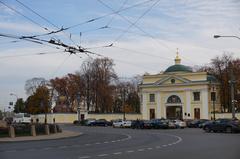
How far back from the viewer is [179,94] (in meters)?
103

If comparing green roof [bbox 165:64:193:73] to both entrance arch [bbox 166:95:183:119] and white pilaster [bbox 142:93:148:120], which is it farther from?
white pilaster [bbox 142:93:148:120]

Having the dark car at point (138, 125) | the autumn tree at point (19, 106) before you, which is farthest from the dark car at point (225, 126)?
A: the autumn tree at point (19, 106)

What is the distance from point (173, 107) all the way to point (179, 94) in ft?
13.2

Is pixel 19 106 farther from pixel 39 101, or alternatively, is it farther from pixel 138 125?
pixel 138 125

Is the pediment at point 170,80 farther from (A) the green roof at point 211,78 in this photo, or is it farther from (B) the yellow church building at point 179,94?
(A) the green roof at point 211,78

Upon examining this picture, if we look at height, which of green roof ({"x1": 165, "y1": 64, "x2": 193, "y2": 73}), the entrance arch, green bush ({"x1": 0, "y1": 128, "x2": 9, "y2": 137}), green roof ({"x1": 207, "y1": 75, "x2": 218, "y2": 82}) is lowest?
green bush ({"x1": 0, "y1": 128, "x2": 9, "y2": 137})

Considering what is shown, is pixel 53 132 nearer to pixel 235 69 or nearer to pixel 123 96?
pixel 235 69

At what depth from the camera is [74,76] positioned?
113750mm

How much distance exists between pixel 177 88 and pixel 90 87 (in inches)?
785

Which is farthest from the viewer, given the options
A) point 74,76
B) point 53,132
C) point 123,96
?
point 123,96

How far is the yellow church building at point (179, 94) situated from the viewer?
99.2 m

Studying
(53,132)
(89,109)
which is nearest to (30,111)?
(89,109)

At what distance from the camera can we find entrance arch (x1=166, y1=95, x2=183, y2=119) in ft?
338

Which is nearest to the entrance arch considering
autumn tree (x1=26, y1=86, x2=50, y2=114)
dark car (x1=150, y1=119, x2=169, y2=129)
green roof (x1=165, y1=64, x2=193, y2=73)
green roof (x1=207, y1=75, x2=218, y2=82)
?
green roof (x1=165, y1=64, x2=193, y2=73)
